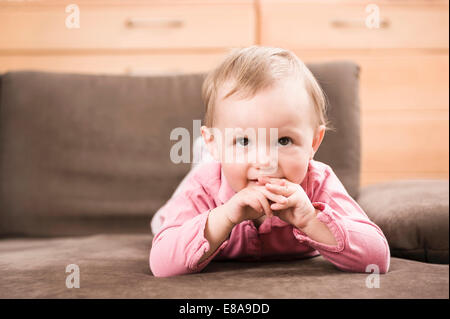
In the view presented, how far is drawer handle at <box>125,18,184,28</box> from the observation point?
5.73 feet

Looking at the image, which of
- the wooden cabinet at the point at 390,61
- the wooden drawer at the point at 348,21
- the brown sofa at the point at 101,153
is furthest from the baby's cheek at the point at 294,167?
the wooden drawer at the point at 348,21

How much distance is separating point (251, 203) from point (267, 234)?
0.52ft

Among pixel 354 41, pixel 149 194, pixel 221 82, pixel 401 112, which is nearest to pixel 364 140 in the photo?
pixel 401 112

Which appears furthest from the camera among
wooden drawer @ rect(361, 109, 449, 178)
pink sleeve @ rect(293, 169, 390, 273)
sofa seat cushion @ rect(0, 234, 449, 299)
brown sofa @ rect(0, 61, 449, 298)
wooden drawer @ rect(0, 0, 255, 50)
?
wooden drawer @ rect(0, 0, 255, 50)

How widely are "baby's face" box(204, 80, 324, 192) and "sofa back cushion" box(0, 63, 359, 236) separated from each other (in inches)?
20.5

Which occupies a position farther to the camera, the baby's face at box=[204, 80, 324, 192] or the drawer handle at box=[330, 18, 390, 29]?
the drawer handle at box=[330, 18, 390, 29]

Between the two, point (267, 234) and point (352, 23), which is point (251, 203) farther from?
point (352, 23)

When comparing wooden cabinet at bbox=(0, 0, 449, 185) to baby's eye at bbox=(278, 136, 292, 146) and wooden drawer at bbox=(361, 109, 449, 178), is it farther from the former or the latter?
baby's eye at bbox=(278, 136, 292, 146)

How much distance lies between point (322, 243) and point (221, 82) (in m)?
0.28

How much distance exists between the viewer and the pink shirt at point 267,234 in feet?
2.19

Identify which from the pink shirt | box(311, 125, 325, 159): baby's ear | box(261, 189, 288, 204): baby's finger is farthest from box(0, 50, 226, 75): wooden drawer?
box(261, 189, 288, 204): baby's finger

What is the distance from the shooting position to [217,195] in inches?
31.0

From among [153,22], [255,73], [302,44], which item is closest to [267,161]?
[255,73]

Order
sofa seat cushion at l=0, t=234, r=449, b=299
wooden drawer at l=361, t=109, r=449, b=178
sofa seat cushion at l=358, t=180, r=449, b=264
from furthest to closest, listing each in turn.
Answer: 1. wooden drawer at l=361, t=109, r=449, b=178
2. sofa seat cushion at l=358, t=180, r=449, b=264
3. sofa seat cushion at l=0, t=234, r=449, b=299
